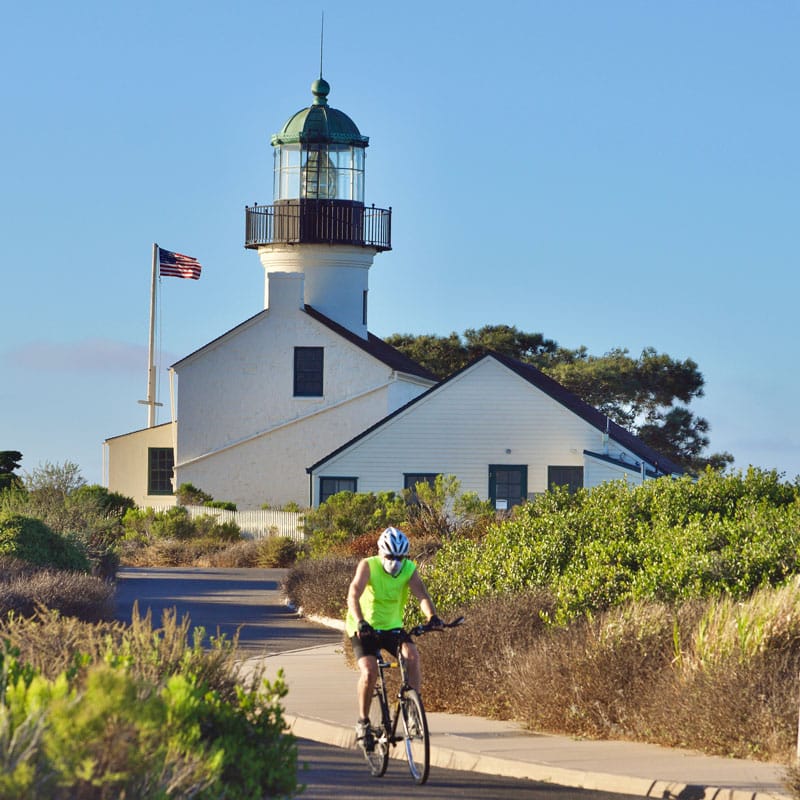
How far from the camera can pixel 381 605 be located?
485 inches

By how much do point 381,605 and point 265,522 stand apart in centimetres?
3251

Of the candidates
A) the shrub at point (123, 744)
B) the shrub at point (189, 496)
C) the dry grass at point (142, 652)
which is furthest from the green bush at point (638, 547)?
the shrub at point (189, 496)

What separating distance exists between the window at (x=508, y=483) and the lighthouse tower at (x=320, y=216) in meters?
9.07

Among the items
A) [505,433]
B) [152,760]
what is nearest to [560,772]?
[152,760]

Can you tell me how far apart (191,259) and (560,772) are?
43298mm

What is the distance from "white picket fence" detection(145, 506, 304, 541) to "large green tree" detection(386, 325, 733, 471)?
68.4 feet

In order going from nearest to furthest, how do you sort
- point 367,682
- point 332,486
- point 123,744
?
1. point 123,744
2. point 367,682
3. point 332,486

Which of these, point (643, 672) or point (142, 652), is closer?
point (142, 652)

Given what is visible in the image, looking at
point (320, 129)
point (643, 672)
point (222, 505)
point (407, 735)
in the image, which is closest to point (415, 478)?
point (222, 505)

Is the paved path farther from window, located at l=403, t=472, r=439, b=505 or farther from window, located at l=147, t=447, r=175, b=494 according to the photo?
window, located at l=147, t=447, r=175, b=494

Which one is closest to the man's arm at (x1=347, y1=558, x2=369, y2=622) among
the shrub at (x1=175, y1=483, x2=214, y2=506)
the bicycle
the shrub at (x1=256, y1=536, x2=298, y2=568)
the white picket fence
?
the bicycle

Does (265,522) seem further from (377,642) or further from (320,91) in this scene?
(377,642)

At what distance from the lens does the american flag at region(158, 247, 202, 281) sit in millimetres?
52844

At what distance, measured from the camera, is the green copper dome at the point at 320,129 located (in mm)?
51125
